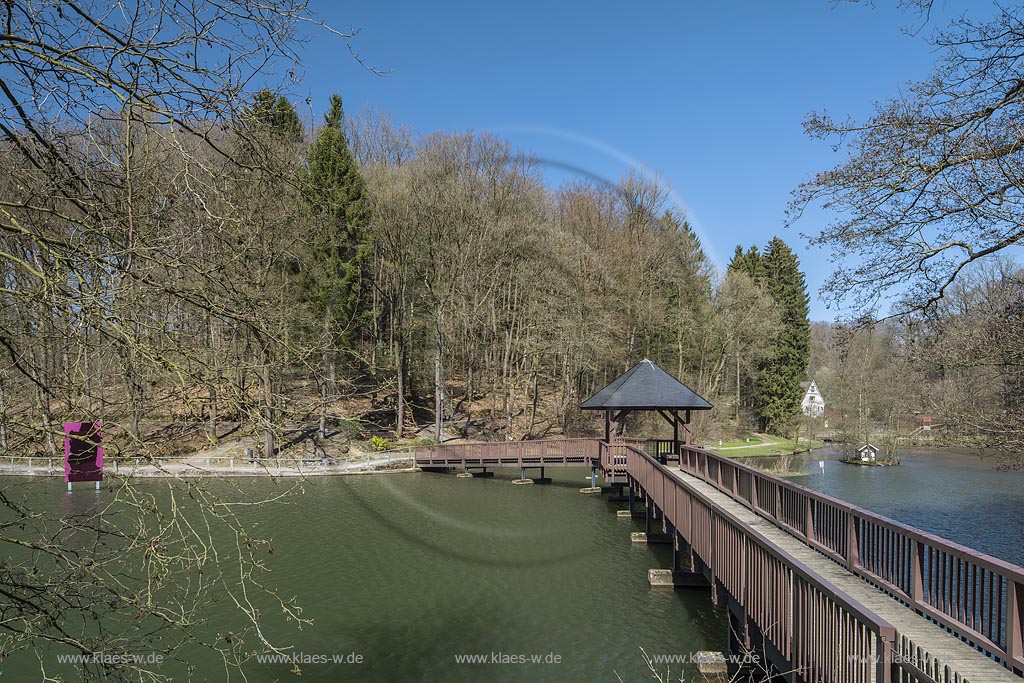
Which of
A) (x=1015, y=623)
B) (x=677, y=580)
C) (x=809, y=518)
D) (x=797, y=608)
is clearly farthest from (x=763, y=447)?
(x=1015, y=623)

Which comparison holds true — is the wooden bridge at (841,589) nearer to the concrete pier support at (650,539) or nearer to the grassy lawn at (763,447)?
the concrete pier support at (650,539)

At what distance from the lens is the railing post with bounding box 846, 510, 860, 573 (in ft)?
23.9

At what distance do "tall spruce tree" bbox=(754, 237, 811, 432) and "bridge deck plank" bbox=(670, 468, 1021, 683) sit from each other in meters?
36.3

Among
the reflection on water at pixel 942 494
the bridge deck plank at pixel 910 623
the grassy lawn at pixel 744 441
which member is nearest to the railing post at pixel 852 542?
the bridge deck plank at pixel 910 623

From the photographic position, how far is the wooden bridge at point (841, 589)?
14.7ft

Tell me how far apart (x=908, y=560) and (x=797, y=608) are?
2448 mm

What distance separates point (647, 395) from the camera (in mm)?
20703

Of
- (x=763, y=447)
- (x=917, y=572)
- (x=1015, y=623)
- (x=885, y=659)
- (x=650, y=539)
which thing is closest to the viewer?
(x=885, y=659)

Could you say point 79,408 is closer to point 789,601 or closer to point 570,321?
point 789,601

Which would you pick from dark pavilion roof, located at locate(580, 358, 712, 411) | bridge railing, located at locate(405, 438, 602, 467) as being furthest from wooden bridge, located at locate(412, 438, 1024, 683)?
bridge railing, located at locate(405, 438, 602, 467)

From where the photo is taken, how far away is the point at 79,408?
10.4ft

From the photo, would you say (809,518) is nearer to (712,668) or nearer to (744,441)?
(712,668)

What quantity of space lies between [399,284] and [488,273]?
14.1 feet

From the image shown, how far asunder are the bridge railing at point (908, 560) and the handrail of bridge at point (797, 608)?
83 centimetres
